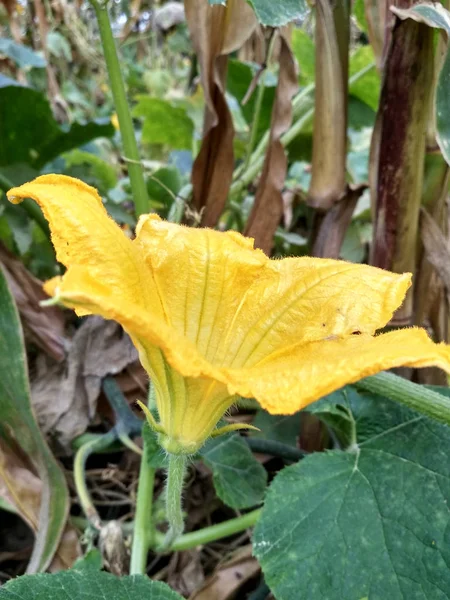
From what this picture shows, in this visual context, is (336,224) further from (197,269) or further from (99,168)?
(99,168)

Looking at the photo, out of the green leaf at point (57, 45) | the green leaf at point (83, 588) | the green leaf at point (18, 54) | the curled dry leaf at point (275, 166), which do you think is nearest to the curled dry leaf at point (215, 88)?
the curled dry leaf at point (275, 166)

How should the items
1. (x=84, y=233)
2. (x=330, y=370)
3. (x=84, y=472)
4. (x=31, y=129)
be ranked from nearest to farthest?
(x=330, y=370), (x=84, y=233), (x=84, y=472), (x=31, y=129)

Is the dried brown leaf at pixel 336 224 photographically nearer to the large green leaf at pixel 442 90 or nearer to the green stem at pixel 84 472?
the large green leaf at pixel 442 90

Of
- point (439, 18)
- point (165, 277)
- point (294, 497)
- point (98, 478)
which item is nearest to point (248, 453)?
point (294, 497)

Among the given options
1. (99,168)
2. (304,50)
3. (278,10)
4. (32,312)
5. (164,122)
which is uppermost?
(278,10)

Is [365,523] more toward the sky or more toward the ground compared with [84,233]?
more toward the ground

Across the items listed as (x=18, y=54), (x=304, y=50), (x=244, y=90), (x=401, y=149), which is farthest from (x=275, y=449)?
(x=18, y=54)

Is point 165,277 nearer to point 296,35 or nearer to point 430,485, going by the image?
point 430,485
